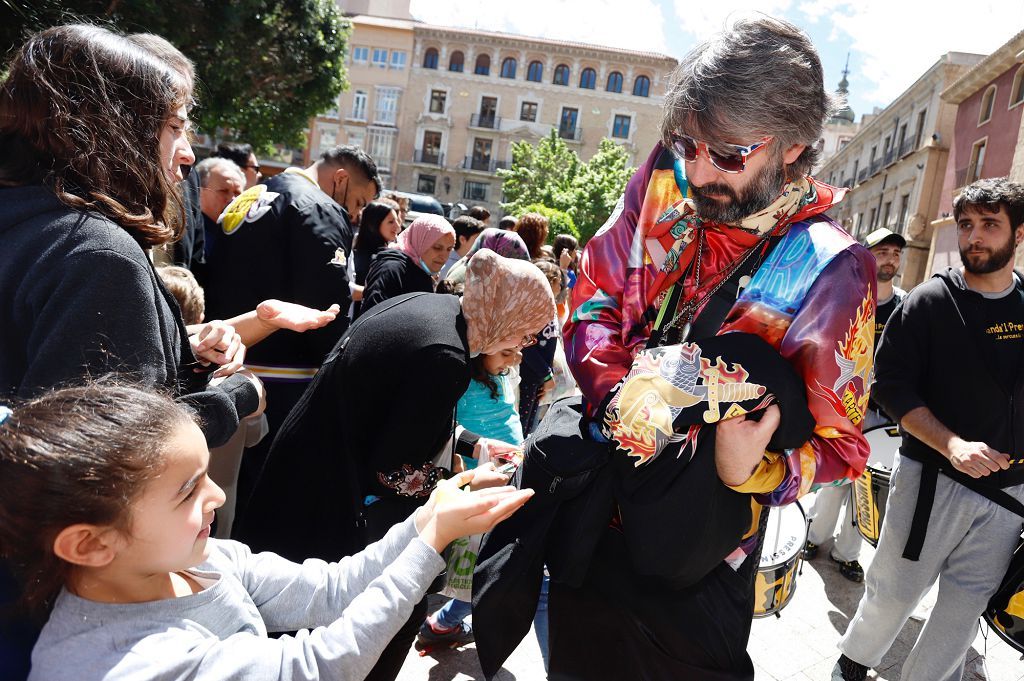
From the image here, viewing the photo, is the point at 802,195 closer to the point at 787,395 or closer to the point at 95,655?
the point at 787,395

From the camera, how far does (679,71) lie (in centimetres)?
Answer: 156

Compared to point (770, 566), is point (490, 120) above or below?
above

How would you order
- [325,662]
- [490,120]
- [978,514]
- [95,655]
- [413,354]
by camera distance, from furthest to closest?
[490,120], [978,514], [413,354], [325,662], [95,655]

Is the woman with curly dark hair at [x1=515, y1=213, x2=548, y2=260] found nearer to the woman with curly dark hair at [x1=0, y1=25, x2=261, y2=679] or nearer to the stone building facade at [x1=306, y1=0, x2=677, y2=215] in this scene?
the woman with curly dark hair at [x1=0, y1=25, x2=261, y2=679]

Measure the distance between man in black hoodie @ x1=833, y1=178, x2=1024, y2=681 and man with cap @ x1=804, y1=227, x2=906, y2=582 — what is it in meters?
1.38

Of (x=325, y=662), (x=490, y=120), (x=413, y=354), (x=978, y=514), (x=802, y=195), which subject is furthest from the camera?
(x=490, y=120)

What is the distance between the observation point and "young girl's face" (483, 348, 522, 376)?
2523 mm

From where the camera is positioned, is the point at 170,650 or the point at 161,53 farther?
the point at 161,53

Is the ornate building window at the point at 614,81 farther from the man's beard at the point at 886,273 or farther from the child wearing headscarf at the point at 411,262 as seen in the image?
the child wearing headscarf at the point at 411,262

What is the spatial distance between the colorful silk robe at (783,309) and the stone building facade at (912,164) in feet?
81.7

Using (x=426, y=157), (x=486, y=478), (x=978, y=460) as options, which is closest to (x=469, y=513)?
(x=486, y=478)

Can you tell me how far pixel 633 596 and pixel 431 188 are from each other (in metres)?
45.9

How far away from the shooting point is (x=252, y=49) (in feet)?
41.1

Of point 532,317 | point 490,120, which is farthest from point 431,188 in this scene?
point 532,317
